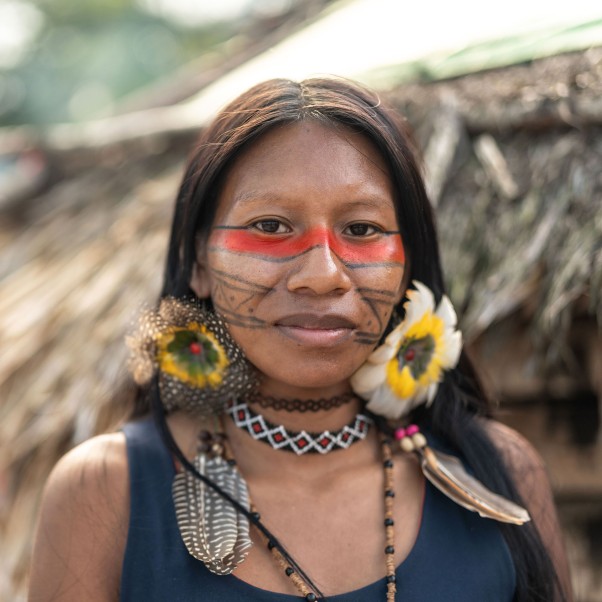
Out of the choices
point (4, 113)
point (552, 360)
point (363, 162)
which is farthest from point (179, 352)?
point (4, 113)

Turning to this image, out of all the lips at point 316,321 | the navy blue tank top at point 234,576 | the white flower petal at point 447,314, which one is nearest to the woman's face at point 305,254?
the lips at point 316,321

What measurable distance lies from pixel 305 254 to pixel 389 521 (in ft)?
2.00

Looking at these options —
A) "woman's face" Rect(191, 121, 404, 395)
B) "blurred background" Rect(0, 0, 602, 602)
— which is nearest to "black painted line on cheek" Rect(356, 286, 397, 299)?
"woman's face" Rect(191, 121, 404, 395)

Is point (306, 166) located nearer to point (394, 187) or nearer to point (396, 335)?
point (394, 187)

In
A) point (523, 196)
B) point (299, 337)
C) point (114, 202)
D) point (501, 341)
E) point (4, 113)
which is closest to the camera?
point (299, 337)

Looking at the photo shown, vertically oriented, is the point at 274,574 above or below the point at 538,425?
above

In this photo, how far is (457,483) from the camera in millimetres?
1915

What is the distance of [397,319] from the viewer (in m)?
2.01

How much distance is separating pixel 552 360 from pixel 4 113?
20209mm

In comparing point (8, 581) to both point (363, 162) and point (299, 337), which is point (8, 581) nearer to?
point (299, 337)

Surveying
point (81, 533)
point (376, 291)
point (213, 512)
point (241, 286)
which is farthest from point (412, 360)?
point (81, 533)

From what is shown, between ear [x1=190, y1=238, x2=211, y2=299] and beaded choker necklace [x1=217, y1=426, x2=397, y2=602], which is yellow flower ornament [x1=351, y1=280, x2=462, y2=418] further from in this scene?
ear [x1=190, y1=238, x2=211, y2=299]

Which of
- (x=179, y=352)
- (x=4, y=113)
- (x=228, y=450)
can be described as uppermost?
(x=179, y=352)

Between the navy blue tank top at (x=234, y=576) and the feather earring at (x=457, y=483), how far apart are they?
0.04 metres
